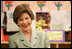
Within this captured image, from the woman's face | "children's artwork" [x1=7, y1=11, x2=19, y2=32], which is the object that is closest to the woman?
the woman's face

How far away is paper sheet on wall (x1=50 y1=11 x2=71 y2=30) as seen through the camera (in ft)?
5.38

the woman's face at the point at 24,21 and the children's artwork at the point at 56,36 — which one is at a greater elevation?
the woman's face at the point at 24,21

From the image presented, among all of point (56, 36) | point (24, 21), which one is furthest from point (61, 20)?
point (24, 21)

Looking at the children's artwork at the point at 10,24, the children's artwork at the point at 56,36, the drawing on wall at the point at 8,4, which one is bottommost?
the children's artwork at the point at 56,36

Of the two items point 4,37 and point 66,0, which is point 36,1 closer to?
point 66,0

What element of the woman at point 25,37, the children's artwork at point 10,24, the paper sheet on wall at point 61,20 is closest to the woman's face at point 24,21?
the woman at point 25,37

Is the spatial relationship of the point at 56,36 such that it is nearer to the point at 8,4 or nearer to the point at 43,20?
the point at 43,20

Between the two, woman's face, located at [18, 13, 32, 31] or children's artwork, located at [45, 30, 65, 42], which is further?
children's artwork, located at [45, 30, 65, 42]

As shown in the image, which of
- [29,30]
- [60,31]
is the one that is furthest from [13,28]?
[60,31]

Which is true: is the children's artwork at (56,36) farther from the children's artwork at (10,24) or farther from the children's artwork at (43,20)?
the children's artwork at (10,24)

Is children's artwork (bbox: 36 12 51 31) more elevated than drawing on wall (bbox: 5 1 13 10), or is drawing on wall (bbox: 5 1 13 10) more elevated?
drawing on wall (bbox: 5 1 13 10)

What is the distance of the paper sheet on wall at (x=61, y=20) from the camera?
1641mm

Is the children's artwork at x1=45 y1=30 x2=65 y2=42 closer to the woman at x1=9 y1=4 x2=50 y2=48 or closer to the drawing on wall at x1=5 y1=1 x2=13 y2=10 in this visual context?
the woman at x1=9 y1=4 x2=50 y2=48

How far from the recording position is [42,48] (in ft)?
4.03
